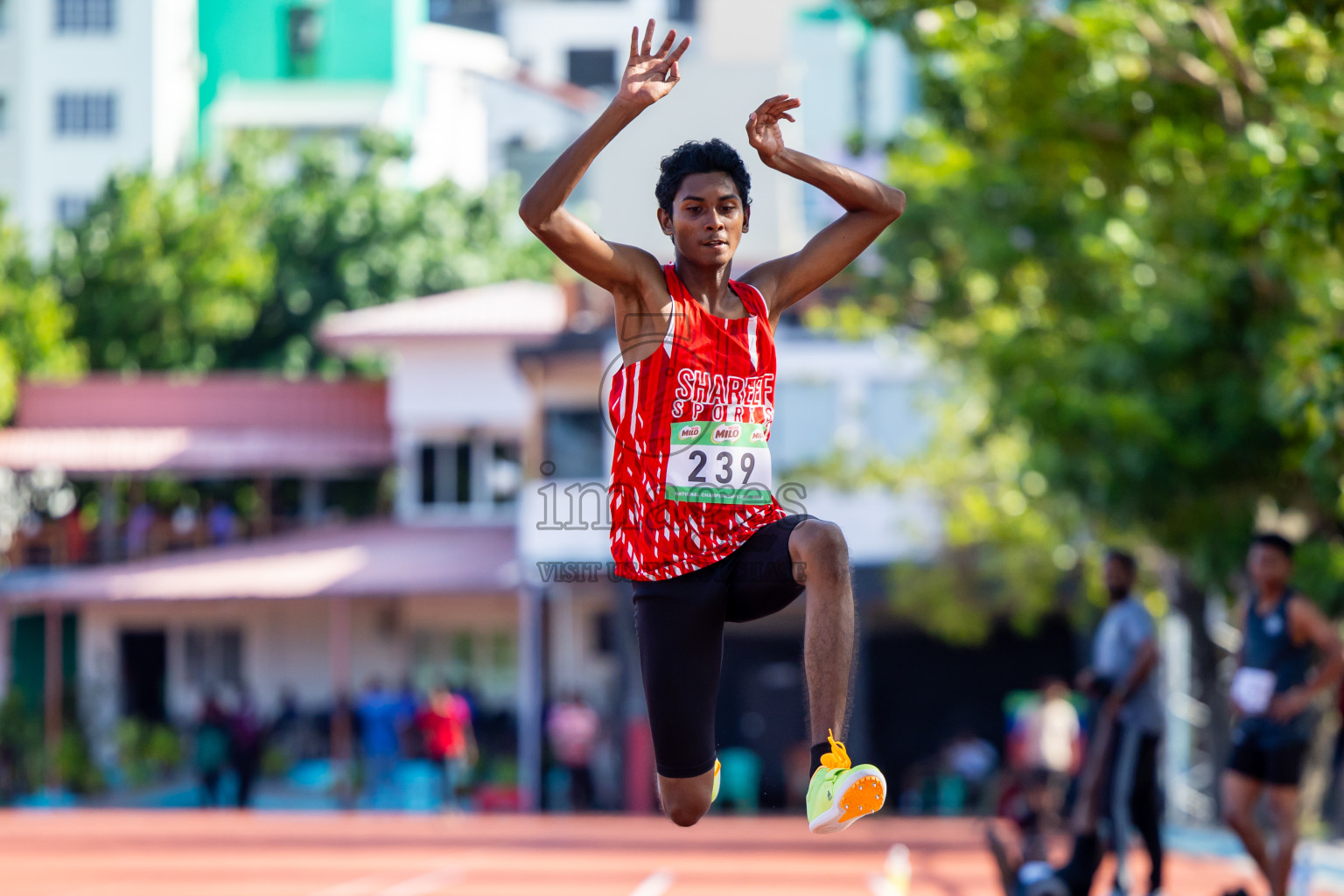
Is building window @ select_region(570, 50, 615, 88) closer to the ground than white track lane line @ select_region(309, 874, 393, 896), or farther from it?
farther from it

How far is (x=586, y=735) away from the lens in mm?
26812

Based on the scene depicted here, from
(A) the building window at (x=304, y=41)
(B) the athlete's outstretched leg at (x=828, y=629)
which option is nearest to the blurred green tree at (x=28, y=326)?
(A) the building window at (x=304, y=41)

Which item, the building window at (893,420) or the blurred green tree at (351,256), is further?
the blurred green tree at (351,256)

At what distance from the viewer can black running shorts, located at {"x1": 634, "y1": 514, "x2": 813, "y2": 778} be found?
5004 millimetres

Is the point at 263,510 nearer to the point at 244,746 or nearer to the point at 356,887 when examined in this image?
the point at 244,746

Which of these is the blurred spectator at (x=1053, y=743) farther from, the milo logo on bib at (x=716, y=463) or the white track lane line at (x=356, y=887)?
the milo logo on bib at (x=716, y=463)

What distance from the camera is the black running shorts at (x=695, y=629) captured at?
197 inches

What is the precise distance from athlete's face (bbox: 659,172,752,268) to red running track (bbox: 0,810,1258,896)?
970 centimetres

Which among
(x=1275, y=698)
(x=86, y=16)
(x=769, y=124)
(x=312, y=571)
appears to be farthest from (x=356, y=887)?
(x=86, y=16)

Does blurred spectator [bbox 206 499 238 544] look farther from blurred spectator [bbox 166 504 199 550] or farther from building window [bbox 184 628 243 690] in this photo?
building window [bbox 184 628 243 690]

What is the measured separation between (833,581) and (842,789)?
50 cm

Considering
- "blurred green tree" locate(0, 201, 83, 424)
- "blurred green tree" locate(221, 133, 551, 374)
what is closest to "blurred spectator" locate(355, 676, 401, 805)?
"blurred green tree" locate(0, 201, 83, 424)

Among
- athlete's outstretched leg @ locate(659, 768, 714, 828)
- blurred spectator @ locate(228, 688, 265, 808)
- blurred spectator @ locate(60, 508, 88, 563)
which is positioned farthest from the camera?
blurred spectator @ locate(60, 508, 88, 563)

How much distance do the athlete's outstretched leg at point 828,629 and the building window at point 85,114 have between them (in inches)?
1841
